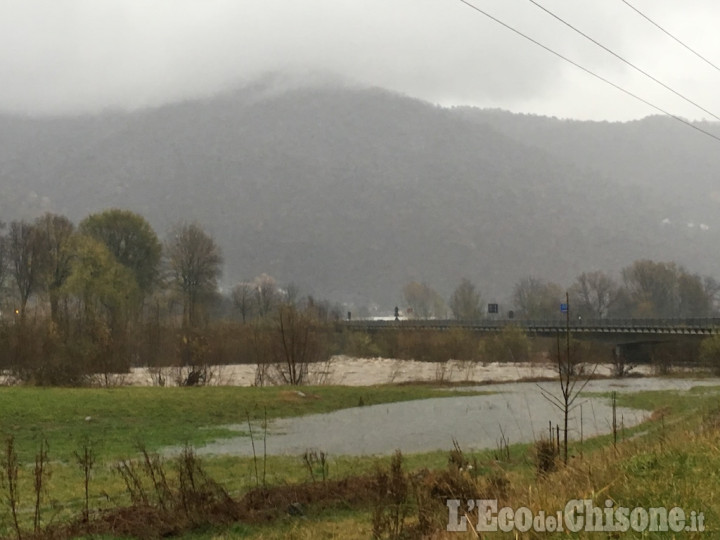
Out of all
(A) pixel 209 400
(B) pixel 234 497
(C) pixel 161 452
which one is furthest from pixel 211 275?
(B) pixel 234 497

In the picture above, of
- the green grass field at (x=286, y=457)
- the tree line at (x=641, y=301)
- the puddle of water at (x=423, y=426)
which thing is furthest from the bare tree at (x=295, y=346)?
the tree line at (x=641, y=301)

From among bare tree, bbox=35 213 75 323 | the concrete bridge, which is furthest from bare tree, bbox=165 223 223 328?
the concrete bridge

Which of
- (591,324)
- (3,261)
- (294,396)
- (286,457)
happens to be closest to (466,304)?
(591,324)

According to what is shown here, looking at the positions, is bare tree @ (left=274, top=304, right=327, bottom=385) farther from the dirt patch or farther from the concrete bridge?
the concrete bridge

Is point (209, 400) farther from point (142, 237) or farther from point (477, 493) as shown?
point (142, 237)

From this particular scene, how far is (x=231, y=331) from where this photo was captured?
93.1 m

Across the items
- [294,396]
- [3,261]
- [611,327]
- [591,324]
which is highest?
[3,261]

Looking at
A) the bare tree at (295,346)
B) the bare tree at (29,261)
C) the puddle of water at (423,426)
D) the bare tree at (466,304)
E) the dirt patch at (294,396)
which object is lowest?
the puddle of water at (423,426)

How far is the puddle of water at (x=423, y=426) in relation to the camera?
2970 centimetres

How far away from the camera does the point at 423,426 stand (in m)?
37.3

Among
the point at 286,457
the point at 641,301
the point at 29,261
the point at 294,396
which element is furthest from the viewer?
the point at 641,301

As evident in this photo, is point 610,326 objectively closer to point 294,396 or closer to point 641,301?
point 641,301

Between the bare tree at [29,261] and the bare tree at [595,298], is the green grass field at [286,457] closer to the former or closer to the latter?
the bare tree at [29,261]

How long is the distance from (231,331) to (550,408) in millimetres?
56113
